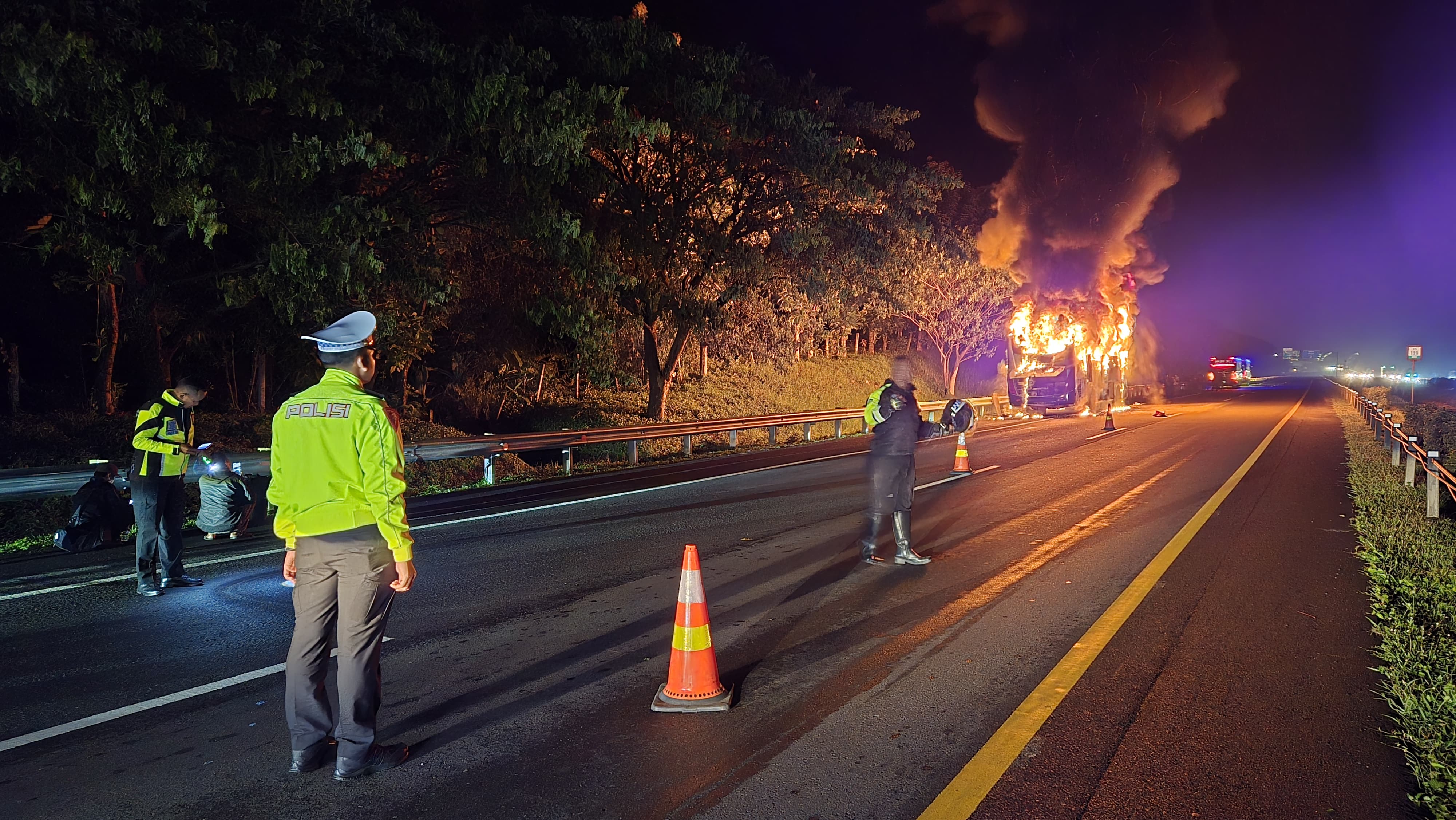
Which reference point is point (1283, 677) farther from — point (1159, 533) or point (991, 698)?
point (1159, 533)

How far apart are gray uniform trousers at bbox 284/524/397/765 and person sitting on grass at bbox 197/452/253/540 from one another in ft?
18.3

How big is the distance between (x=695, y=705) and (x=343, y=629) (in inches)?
69.0

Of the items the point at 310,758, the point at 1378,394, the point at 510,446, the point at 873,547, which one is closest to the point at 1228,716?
the point at 873,547

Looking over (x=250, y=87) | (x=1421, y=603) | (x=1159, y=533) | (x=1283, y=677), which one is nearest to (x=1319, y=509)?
(x=1159, y=533)

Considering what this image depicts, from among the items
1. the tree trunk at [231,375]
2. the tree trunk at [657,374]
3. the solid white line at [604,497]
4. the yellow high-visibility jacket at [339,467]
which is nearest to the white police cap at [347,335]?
the yellow high-visibility jacket at [339,467]

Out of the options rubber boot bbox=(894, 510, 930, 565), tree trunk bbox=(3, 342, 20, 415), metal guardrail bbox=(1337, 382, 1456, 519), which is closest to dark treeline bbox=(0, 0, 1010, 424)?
tree trunk bbox=(3, 342, 20, 415)

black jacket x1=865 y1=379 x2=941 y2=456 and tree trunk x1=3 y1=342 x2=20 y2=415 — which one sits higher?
tree trunk x1=3 y1=342 x2=20 y2=415

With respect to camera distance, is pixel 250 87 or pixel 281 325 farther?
pixel 281 325

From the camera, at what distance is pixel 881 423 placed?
8.33m

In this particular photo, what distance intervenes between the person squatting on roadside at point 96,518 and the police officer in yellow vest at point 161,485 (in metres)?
2.42

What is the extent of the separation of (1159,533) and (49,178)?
46.0 ft

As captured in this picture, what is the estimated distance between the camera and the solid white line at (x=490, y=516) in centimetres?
732

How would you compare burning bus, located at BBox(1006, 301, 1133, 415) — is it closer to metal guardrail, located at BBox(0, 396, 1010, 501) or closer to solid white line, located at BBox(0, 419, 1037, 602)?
metal guardrail, located at BBox(0, 396, 1010, 501)

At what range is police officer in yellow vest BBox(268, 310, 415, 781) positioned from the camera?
387cm
